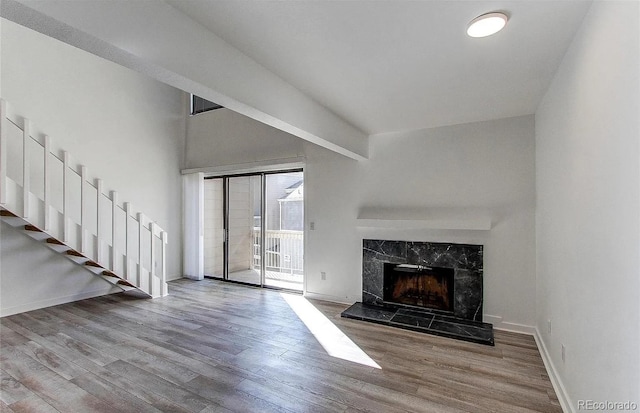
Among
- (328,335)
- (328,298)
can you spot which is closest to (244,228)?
(328,298)

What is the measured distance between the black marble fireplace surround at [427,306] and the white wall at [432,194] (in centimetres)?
11

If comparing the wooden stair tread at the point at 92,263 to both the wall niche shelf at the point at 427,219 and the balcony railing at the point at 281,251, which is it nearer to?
the balcony railing at the point at 281,251

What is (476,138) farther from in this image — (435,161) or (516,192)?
(516,192)

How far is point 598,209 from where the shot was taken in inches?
Answer: 59.5

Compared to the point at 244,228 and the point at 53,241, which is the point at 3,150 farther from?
the point at 244,228

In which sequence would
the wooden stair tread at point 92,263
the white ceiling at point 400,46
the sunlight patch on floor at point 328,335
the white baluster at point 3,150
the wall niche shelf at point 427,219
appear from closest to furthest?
the white ceiling at point 400,46
the sunlight patch on floor at point 328,335
the white baluster at point 3,150
the wall niche shelf at point 427,219
the wooden stair tread at point 92,263

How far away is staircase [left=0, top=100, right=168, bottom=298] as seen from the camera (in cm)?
341

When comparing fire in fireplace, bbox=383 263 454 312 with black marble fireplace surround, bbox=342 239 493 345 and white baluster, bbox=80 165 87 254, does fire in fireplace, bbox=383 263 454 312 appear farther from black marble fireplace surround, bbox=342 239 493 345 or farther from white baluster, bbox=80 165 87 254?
white baluster, bbox=80 165 87 254

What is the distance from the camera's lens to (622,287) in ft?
4.15

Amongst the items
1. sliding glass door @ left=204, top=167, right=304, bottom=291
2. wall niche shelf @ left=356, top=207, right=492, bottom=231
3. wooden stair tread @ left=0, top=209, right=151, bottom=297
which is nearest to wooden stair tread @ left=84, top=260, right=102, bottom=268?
wooden stair tread @ left=0, top=209, right=151, bottom=297

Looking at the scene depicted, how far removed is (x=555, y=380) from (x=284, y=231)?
160 inches

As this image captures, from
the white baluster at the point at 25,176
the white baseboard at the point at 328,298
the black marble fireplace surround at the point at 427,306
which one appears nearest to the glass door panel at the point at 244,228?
the white baseboard at the point at 328,298

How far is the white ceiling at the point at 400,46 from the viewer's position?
1.60 metres

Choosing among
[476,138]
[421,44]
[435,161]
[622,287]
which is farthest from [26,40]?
[622,287]
